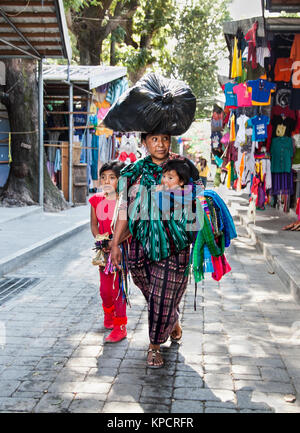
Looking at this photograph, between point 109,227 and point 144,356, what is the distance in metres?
1.18

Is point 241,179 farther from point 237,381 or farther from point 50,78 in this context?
point 237,381

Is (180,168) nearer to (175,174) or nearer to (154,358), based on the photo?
(175,174)

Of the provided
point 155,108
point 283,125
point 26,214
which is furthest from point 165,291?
point 283,125

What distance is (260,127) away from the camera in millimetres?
12062

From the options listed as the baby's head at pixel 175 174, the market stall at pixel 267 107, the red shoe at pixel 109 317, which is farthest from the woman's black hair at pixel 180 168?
the market stall at pixel 267 107

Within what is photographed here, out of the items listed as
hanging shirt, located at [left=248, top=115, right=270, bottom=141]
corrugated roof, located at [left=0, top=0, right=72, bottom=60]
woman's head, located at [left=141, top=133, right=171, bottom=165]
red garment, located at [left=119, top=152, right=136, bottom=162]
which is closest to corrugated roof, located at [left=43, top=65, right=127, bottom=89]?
red garment, located at [left=119, top=152, right=136, bottom=162]

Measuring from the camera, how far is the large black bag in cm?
396

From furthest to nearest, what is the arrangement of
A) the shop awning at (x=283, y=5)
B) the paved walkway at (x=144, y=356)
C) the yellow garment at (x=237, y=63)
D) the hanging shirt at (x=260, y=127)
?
1. the yellow garment at (x=237, y=63)
2. the hanging shirt at (x=260, y=127)
3. the shop awning at (x=283, y=5)
4. the paved walkway at (x=144, y=356)

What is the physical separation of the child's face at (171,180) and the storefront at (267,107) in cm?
624

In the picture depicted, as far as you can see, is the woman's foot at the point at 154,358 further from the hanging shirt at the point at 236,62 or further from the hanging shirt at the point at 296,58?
the hanging shirt at the point at 236,62

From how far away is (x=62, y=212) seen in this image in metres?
14.3

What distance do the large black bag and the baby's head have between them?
27 cm

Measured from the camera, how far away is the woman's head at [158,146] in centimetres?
407

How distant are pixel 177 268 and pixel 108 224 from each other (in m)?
1.00
